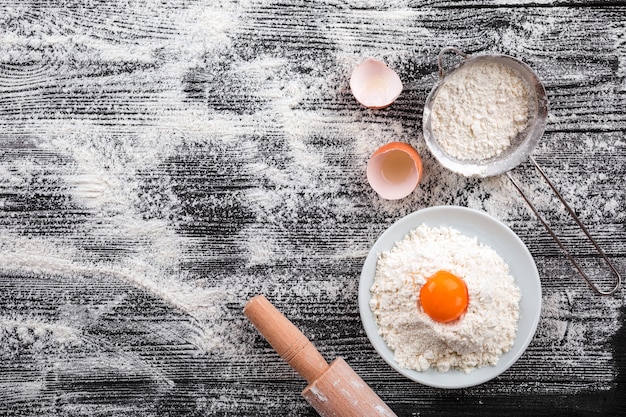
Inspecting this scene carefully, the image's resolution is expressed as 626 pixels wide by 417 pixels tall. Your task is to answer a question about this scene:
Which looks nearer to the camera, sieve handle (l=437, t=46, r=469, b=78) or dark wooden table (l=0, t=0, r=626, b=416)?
sieve handle (l=437, t=46, r=469, b=78)

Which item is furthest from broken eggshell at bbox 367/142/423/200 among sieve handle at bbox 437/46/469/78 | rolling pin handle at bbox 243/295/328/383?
rolling pin handle at bbox 243/295/328/383

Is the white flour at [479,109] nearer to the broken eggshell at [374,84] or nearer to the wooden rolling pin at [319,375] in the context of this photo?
the broken eggshell at [374,84]

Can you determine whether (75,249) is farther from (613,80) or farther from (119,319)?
(613,80)

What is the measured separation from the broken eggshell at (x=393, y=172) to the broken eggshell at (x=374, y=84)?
4.2 inches

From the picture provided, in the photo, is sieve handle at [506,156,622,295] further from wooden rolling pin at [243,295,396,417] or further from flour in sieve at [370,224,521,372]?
wooden rolling pin at [243,295,396,417]

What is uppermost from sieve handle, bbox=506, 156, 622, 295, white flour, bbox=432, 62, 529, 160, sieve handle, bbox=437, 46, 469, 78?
sieve handle, bbox=437, 46, 469, 78

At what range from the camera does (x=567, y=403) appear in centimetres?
124

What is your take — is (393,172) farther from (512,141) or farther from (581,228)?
(581,228)

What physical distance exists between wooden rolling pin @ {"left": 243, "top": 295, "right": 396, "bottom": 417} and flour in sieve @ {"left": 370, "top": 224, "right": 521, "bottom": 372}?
119mm

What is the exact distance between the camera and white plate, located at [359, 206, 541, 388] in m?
1.15

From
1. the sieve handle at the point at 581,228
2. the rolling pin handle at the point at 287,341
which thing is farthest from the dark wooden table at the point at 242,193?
the rolling pin handle at the point at 287,341

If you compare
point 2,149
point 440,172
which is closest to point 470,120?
point 440,172

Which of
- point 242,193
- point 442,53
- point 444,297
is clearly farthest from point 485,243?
point 242,193

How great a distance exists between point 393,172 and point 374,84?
0.67ft
